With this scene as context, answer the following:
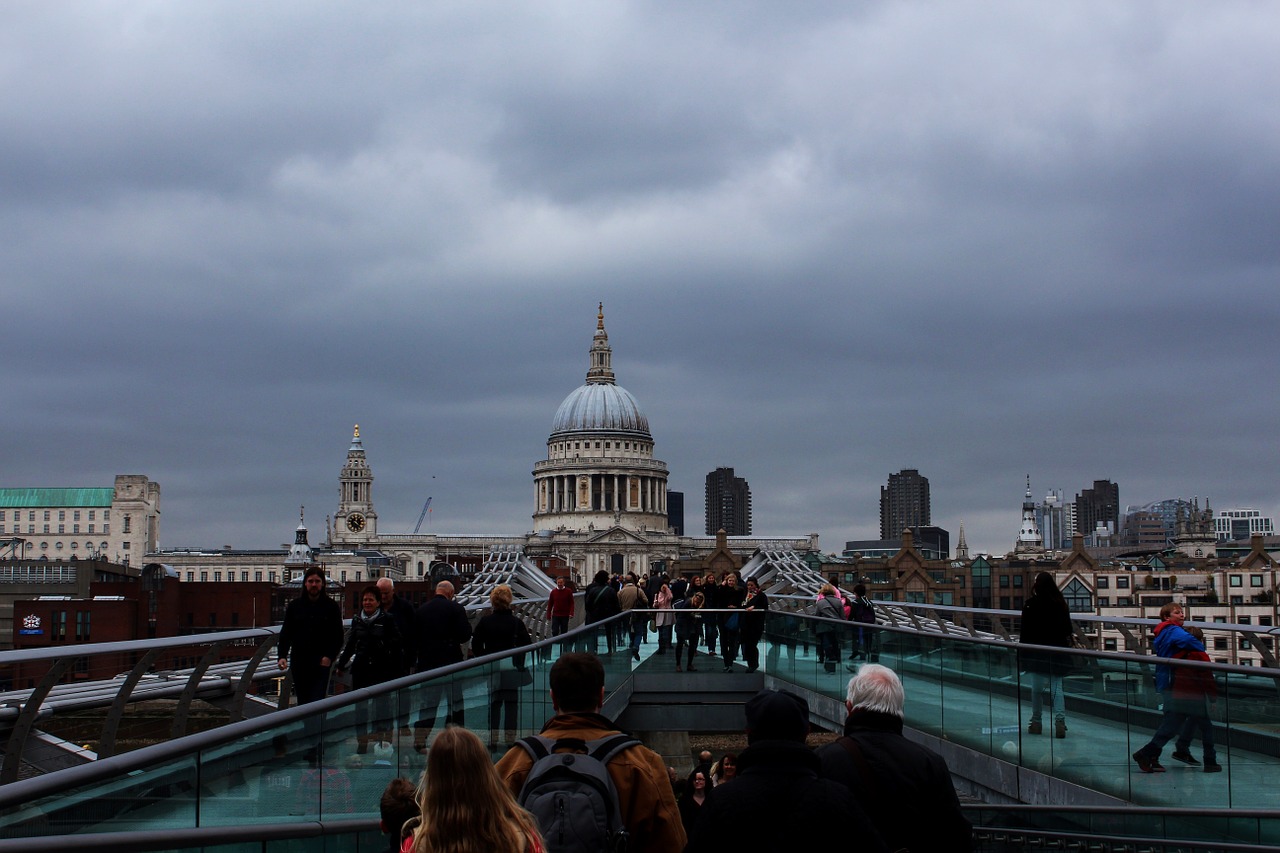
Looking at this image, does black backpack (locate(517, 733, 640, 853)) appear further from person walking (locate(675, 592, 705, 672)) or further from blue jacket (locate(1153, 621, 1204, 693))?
person walking (locate(675, 592, 705, 672))

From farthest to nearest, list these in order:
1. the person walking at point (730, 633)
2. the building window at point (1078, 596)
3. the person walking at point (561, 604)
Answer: the building window at point (1078, 596) → the person walking at point (730, 633) → the person walking at point (561, 604)

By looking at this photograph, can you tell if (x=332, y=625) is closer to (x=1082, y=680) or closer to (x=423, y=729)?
(x=423, y=729)

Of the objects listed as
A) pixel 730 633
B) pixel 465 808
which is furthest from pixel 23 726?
pixel 730 633

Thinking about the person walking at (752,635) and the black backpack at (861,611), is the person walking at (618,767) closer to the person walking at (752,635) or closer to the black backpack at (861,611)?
the black backpack at (861,611)

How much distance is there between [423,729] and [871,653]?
858cm

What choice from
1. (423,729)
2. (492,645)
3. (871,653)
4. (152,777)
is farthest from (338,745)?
(871,653)

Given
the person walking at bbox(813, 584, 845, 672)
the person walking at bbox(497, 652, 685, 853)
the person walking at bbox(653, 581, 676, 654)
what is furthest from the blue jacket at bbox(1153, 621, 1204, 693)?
the person walking at bbox(653, 581, 676, 654)

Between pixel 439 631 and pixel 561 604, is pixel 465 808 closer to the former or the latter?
pixel 439 631

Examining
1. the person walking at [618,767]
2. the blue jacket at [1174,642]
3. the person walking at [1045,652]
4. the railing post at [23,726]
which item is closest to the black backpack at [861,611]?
the person walking at [1045,652]

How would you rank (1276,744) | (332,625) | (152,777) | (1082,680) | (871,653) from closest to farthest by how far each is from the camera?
(152,777) → (1276,744) → (1082,680) → (332,625) → (871,653)

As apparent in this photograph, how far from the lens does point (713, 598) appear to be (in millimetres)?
25781

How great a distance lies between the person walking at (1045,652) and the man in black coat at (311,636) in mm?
5585

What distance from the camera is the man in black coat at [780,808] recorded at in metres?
5.91

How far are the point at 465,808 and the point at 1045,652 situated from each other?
24.6ft
